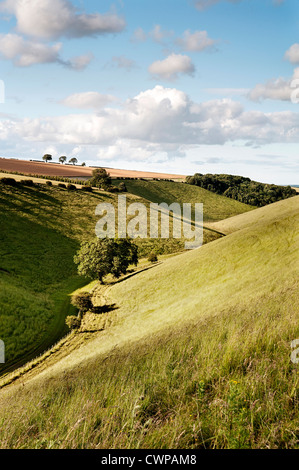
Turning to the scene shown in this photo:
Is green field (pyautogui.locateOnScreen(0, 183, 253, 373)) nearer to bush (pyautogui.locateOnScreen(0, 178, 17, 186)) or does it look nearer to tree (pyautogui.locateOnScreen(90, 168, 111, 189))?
bush (pyautogui.locateOnScreen(0, 178, 17, 186))

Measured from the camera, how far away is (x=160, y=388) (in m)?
6.16

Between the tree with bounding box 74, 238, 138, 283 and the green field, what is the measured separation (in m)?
6.12

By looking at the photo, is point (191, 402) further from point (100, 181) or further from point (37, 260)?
point (100, 181)

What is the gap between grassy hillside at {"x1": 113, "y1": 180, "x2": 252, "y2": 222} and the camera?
141500 mm

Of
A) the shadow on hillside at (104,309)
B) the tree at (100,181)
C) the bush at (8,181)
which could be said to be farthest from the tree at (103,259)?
the tree at (100,181)

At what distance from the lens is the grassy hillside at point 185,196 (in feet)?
464

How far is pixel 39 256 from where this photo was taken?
212ft

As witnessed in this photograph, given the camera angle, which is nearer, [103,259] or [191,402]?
[191,402]

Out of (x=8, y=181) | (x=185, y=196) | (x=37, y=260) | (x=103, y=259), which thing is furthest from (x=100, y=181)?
(x=103, y=259)

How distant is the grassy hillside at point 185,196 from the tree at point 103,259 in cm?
8465

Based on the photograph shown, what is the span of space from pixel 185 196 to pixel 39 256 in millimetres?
105628
